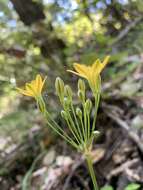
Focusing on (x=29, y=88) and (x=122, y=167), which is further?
(x=122, y=167)

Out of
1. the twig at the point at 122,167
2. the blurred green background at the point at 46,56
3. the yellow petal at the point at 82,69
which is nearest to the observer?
the yellow petal at the point at 82,69

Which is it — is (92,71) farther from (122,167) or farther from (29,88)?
(122,167)

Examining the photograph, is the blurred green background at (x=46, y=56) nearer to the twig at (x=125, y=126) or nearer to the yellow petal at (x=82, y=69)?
the twig at (x=125, y=126)

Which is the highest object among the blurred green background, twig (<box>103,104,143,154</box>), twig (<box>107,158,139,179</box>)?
the blurred green background

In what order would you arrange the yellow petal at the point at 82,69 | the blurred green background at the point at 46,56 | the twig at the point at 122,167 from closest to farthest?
the yellow petal at the point at 82,69
the twig at the point at 122,167
the blurred green background at the point at 46,56

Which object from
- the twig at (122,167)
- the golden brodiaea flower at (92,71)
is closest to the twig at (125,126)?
the twig at (122,167)

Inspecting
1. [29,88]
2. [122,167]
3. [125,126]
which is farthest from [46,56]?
[29,88]

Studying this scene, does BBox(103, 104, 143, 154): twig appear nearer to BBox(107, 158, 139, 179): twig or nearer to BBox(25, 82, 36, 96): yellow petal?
BBox(107, 158, 139, 179): twig

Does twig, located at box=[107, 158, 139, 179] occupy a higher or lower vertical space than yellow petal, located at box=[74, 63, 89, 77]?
lower

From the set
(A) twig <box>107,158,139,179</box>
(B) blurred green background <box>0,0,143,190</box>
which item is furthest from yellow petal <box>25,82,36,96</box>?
(B) blurred green background <box>0,0,143,190</box>

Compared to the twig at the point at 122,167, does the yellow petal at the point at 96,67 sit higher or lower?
higher

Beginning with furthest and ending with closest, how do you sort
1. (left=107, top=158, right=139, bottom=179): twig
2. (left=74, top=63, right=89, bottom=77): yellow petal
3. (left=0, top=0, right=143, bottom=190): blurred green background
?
(left=0, top=0, right=143, bottom=190): blurred green background
(left=107, top=158, right=139, bottom=179): twig
(left=74, top=63, right=89, bottom=77): yellow petal

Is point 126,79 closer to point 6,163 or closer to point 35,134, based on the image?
point 35,134
